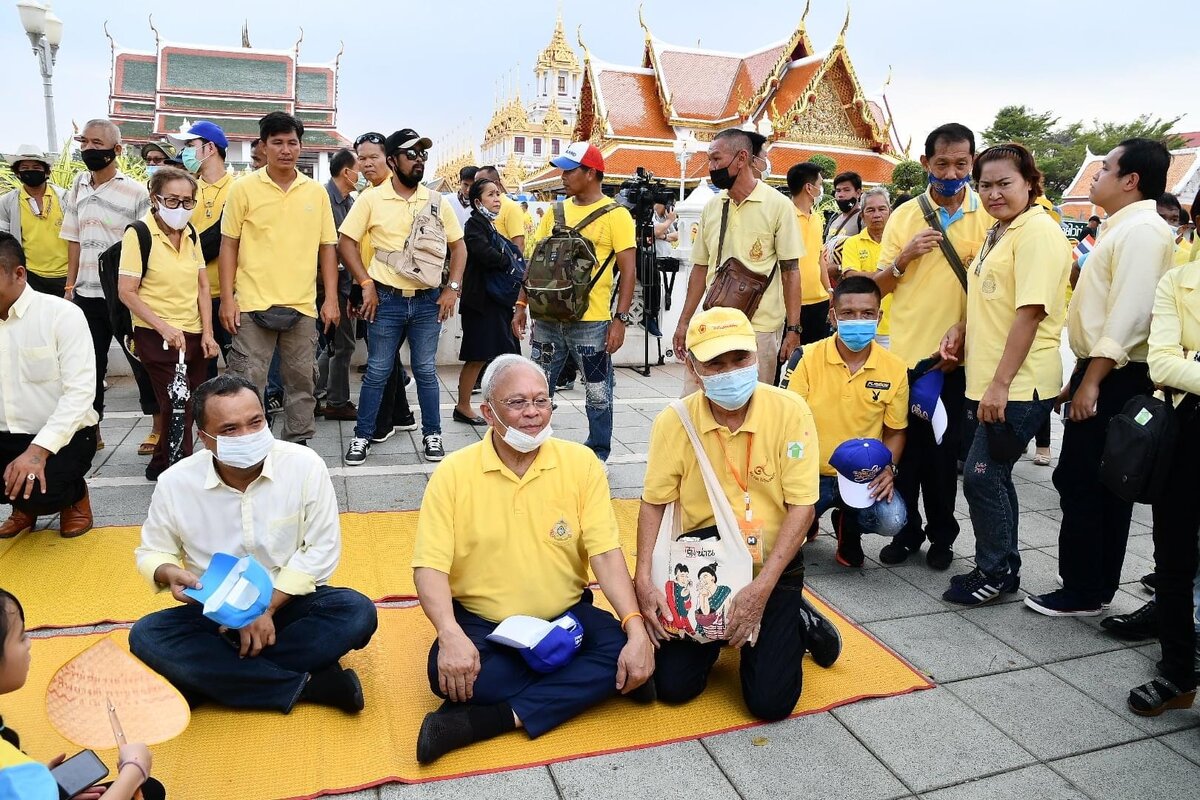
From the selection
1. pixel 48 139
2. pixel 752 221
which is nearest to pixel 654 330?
pixel 752 221

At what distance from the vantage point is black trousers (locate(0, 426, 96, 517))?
3705 mm

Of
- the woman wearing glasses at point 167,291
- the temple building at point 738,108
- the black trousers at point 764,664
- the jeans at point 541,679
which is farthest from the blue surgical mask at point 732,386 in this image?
the temple building at point 738,108

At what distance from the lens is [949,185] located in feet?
12.1

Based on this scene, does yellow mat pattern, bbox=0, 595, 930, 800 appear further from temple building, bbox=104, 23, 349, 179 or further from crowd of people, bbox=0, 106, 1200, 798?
temple building, bbox=104, 23, 349, 179

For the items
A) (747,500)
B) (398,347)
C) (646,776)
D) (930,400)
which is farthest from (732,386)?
(398,347)

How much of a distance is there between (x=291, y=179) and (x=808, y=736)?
3.95 metres

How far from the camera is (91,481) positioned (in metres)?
4.61

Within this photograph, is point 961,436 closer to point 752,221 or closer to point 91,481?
point 752,221

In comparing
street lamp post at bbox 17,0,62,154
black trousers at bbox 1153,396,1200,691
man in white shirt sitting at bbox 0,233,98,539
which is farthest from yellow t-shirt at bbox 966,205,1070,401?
street lamp post at bbox 17,0,62,154

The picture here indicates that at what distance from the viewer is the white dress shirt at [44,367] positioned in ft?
11.7

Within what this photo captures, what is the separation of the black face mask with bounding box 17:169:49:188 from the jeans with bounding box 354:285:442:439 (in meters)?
2.65

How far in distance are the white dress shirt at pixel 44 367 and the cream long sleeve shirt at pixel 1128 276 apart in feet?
13.7

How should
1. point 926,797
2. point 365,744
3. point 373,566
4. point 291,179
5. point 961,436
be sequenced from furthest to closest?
point 291,179
point 961,436
point 373,566
point 365,744
point 926,797

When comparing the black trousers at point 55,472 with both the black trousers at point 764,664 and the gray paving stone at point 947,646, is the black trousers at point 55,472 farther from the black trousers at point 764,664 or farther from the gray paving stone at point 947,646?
the gray paving stone at point 947,646
